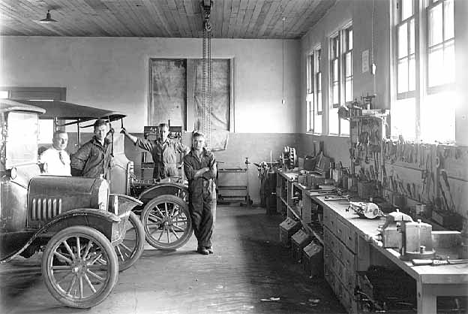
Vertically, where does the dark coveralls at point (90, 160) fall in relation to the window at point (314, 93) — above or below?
below

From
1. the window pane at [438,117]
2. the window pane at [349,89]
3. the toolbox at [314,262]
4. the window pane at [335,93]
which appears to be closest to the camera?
the window pane at [438,117]

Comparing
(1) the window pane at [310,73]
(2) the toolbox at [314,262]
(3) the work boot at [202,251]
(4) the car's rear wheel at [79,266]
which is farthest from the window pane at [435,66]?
(1) the window pane at [310,73]

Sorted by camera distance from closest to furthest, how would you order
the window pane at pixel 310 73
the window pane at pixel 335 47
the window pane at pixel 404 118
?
the window pane at pixel 404 118 < the window pane at pixel 335 47 < the window pane at pixel 310 73

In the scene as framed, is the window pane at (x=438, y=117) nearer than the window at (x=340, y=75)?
Yes

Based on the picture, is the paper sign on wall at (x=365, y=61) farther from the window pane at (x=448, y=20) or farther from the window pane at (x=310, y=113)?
the window pane at (x=310, y=113)

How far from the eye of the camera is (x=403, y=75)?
4820 mm

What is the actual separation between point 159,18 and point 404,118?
523 cm

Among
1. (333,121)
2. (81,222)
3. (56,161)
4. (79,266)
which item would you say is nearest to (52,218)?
(81,222)

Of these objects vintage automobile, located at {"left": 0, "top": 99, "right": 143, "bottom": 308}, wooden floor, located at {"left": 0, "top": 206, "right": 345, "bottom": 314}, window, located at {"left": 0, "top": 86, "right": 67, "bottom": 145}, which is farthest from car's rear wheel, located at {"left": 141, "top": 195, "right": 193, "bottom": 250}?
window, located at {"left": 0, "top": 86, "right": 67, "bottom": 145}

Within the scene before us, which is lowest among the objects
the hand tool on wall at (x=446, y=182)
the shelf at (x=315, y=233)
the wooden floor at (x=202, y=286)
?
the wooden floor at (x=202, y=286)

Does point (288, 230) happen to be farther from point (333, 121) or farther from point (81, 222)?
point (81, 222)

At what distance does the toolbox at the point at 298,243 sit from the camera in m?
5.45

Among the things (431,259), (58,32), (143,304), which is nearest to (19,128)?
(143,304)

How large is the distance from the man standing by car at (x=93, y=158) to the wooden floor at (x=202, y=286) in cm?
116
